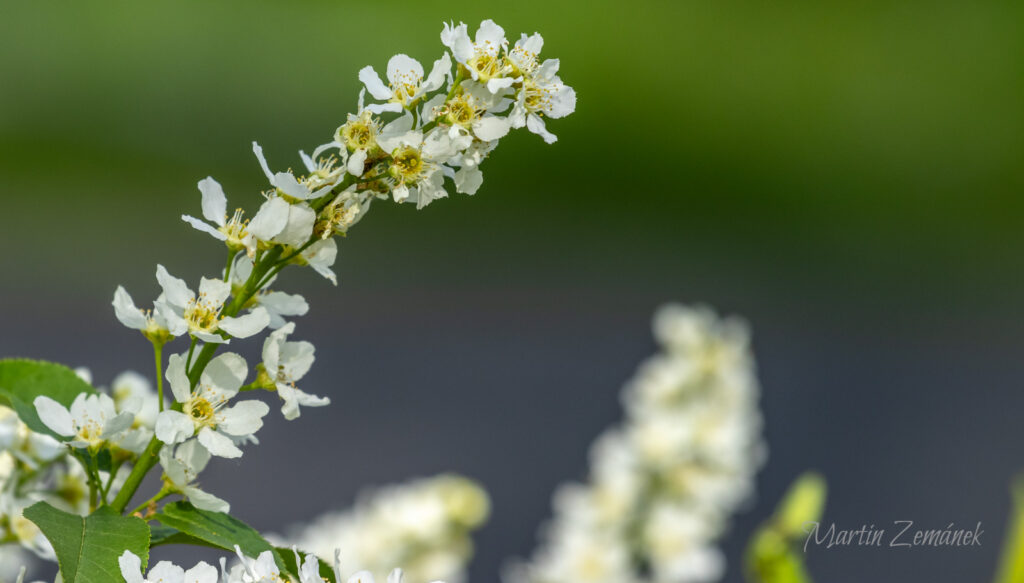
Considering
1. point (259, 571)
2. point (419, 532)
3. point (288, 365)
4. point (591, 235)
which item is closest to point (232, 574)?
point (259, 571)

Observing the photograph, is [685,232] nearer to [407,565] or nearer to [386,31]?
[386,31]

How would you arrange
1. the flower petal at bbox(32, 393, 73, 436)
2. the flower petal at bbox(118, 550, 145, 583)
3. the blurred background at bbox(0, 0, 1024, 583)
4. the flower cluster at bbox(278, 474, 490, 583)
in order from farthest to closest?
the blurred background at bbox(0, 0, 1024, 583) → the flower cluster at bbox(278, 474, 490, 583) → the flower petal at bbox(32, 393, 73, 436) → the flower petal at bbox(118, 550, 145, 583)

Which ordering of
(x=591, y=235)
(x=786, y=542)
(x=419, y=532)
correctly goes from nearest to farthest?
(x=786, y=542), (x=419, y=532), (x=591, y=235)

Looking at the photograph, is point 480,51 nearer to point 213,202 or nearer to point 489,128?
point 489,128

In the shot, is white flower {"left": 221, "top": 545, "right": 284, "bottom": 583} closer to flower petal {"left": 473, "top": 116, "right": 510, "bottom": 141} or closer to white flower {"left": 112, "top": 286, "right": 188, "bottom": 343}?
white flower {"left": 112, "top": 286, "right": 188, "bottom": 343}

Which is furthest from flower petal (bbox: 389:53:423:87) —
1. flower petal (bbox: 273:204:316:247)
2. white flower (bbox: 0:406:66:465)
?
white flower (bbox: 0:406:66:465)

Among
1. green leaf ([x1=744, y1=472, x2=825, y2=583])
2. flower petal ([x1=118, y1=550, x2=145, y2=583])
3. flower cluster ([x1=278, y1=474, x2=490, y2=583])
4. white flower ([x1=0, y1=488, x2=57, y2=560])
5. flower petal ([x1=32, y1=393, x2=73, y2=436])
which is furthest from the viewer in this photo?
flower cluster ([x1=278, y1=474, x2=490, y2=583])
